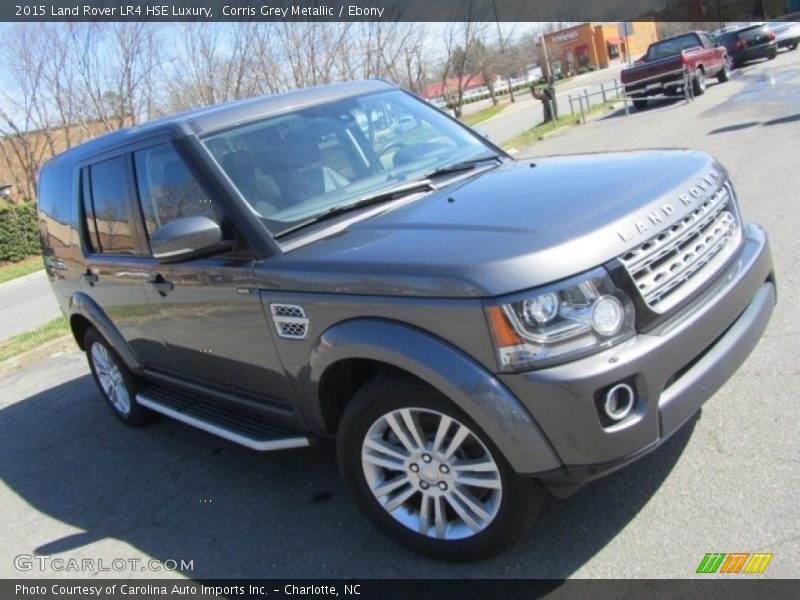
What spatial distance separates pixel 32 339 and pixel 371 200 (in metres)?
6.56

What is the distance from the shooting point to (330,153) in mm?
3742

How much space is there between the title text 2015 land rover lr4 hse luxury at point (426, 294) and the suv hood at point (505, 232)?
0.04ft

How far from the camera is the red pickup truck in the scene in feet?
62.2

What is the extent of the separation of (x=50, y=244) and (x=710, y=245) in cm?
480

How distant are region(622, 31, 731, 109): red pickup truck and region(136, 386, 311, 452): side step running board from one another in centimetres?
1687

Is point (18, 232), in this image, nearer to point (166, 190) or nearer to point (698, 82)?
point (166, 190)

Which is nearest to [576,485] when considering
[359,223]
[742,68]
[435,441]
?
[435,441]

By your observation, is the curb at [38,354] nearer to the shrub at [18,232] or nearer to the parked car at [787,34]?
the shrub at [18,232]

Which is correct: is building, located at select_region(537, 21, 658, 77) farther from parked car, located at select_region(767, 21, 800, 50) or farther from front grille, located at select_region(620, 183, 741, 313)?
front grille, located at select_region(620, 183, 741, 313)

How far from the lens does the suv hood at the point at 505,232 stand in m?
2.49

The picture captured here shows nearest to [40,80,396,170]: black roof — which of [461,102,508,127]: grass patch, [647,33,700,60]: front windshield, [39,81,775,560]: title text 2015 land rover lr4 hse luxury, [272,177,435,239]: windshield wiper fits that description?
[39,81,775,560]: title text 2015 land rover lr4 hse luxury

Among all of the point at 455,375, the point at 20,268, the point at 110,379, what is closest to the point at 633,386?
the point at 455,375

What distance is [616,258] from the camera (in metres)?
2.55

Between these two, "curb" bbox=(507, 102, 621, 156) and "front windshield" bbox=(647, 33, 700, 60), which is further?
"front windshield" bbox=(647, 33, 700, 60)
